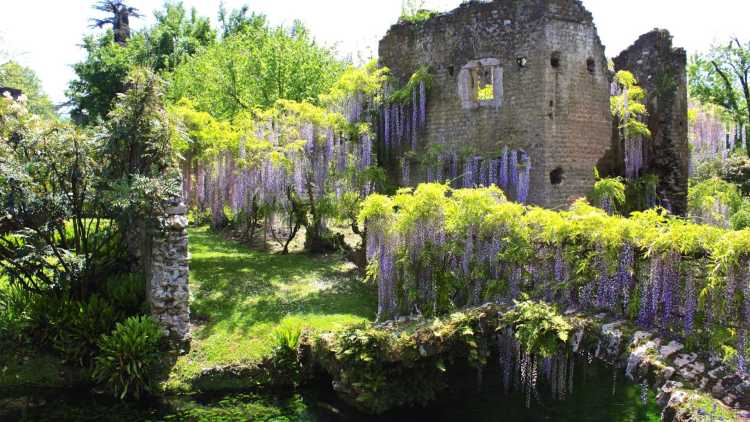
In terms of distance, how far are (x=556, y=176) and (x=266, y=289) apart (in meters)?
7.69

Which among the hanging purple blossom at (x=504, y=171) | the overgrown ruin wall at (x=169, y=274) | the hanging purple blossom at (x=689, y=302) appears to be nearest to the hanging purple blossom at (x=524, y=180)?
the hanging purple blossom at (x=504, y=171)

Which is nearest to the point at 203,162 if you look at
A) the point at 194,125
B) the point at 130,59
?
the point at 194,125

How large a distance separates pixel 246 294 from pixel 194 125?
5863 mm

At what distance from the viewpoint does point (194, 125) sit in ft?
57.6

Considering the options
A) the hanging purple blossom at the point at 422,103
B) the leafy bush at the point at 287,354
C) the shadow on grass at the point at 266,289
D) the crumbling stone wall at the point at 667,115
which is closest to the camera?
the leafy bush at the point at 287,354

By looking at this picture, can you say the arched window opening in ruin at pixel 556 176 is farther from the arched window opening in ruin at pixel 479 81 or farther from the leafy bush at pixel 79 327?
the leafy bush at pixel 79 327

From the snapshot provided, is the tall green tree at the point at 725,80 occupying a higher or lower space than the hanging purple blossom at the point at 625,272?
higher

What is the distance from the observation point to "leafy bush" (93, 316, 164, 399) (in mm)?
10336

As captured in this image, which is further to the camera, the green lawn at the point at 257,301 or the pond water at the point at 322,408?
the green lawn at the point at 257,301

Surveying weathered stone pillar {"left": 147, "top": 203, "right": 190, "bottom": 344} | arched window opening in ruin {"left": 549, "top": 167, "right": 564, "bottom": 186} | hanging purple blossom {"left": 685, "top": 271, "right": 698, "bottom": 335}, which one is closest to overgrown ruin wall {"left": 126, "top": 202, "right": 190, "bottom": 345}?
weathered stone pillar {"left": 147, "top": 203, "right": 190, "bottom": 344}

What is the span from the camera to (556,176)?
1666 cm

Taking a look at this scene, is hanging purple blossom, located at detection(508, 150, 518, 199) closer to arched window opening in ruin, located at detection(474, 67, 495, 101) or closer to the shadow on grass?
arched window opening in ruin, located at detection(474, 67, 495, 101)

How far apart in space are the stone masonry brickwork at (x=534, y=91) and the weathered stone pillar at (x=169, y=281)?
777cm

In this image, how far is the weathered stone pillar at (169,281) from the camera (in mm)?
11453
